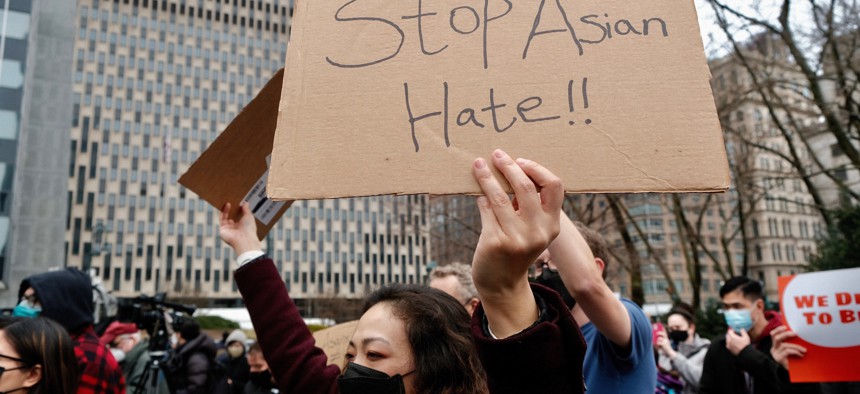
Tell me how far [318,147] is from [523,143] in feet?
1.41

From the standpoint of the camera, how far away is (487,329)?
127cm

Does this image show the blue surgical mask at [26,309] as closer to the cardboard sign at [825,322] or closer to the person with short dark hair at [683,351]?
the cardboard sign at [825,322]

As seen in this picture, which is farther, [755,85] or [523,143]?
[755,85]

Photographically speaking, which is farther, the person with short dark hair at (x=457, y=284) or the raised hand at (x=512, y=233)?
the person with short dark hair at (x=457, y=284)

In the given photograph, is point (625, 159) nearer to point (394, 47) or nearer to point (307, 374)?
point (394, 47)

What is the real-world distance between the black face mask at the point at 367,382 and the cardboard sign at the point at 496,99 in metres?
0.80

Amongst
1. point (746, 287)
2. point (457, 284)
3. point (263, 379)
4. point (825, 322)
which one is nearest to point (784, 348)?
point (825, 322)

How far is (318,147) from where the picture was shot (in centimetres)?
131

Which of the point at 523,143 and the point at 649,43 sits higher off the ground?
the point at 649,43

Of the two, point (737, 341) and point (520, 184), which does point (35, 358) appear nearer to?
point (520, 184)

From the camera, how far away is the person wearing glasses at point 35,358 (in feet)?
8.99

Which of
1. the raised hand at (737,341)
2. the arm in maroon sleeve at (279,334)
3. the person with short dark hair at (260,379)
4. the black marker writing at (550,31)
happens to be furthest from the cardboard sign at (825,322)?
the person with short dark hair at (260,379)

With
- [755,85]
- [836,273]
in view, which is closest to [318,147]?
[836,273]

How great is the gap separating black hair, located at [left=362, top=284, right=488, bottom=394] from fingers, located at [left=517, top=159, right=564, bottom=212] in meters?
0.91
